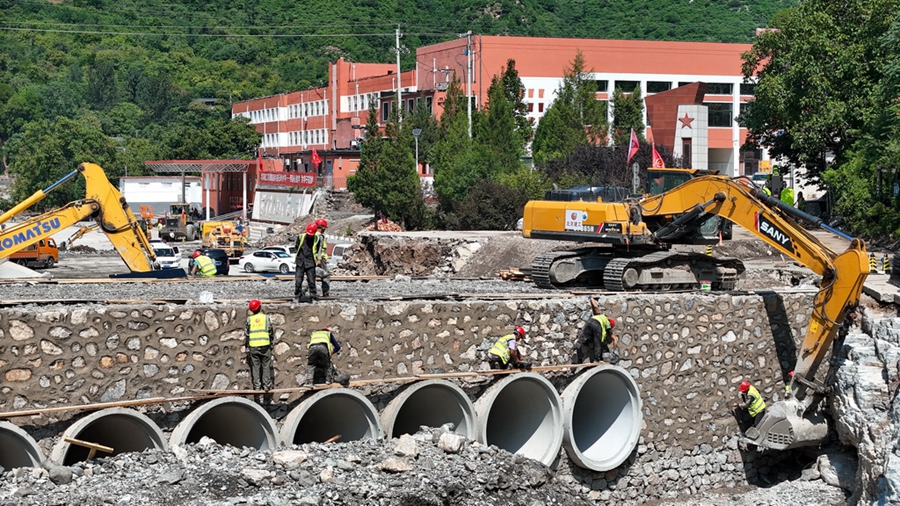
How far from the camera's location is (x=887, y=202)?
111 ft

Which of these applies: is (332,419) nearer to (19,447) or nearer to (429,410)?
(429,410)

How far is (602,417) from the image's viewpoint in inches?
718

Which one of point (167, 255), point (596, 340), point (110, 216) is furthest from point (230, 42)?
point (596, 340)

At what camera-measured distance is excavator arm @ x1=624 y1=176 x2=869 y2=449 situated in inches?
715

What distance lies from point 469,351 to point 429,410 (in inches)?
37.6

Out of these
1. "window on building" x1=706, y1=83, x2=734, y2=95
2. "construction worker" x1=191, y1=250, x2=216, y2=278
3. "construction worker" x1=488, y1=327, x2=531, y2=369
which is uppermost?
"window on building" x1=706, y1=83, x2=734, y2=95

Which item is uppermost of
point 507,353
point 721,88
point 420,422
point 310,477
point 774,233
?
point 721,88

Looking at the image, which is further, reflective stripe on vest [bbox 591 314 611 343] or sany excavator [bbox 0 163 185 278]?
sany excavator [bbox 0 163 185 278]

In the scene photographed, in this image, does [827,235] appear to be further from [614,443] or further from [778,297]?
[614,443]

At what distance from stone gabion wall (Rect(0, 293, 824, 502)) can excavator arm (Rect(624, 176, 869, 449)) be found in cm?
74

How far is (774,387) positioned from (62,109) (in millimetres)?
135633

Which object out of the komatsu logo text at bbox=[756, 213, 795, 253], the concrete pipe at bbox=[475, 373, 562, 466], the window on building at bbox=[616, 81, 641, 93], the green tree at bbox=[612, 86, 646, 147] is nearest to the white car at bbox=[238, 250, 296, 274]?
the green tree at bbox=[612, 86, 646, 147]

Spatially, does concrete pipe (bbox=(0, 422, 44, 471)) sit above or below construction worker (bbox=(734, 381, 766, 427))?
above

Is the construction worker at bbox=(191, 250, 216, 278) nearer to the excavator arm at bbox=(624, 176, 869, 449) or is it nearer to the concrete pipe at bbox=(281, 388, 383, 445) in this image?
the concrete pipe at bbox=(281, 388, 383, 445)
